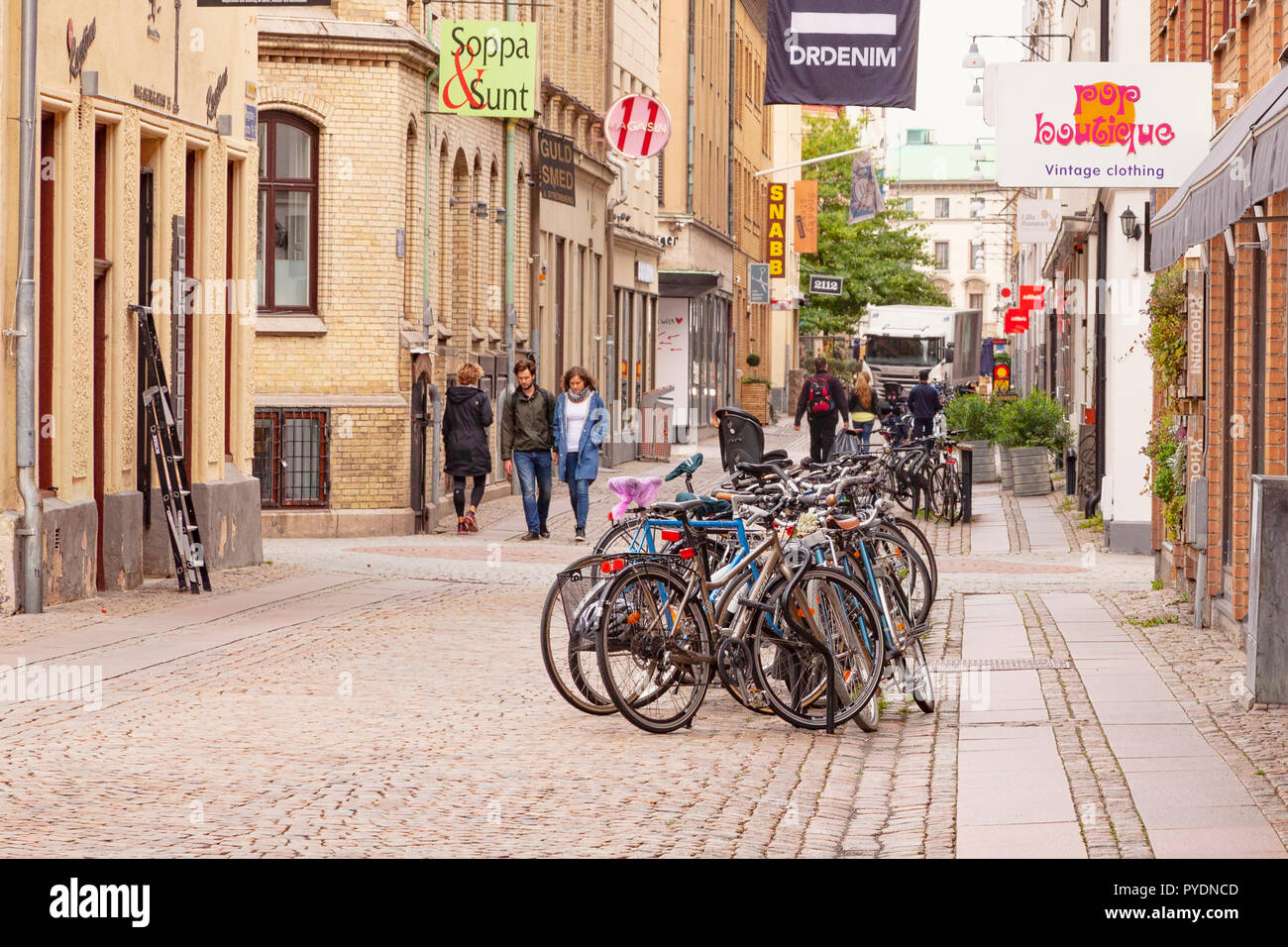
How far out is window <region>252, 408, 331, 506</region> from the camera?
22344 millimetres

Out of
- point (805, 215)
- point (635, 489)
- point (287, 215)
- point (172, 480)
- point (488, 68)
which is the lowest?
point (172, 480)

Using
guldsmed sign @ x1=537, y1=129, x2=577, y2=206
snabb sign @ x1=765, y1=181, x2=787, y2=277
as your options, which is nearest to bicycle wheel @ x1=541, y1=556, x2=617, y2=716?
guldsmed sign @ x1=537, y1=129, x2=577, y2=206

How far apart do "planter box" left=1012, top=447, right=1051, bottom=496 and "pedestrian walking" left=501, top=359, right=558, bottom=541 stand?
8.84 metres

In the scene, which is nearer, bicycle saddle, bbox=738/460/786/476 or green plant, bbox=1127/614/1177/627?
bicycle saddle, bbox=738/460/786/476

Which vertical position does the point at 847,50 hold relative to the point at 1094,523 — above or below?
above

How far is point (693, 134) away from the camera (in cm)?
4909

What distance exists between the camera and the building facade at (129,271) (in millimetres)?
14602

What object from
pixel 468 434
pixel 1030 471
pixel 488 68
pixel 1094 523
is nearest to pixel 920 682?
pixel 468 434

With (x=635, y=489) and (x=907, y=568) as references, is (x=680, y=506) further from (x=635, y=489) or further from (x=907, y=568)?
(x=907, y=568)

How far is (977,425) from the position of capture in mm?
30641

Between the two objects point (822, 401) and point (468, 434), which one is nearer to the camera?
point (468, 434)

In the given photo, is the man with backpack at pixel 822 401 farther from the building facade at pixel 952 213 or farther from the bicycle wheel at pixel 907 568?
the building facade at pixel 952 213

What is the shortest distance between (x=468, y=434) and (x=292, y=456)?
1872 mm

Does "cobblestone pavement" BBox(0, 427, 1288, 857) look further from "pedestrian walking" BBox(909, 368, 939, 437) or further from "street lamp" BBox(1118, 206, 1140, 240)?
"pedestrian walking" BBox(909, 368, 939, 437)
